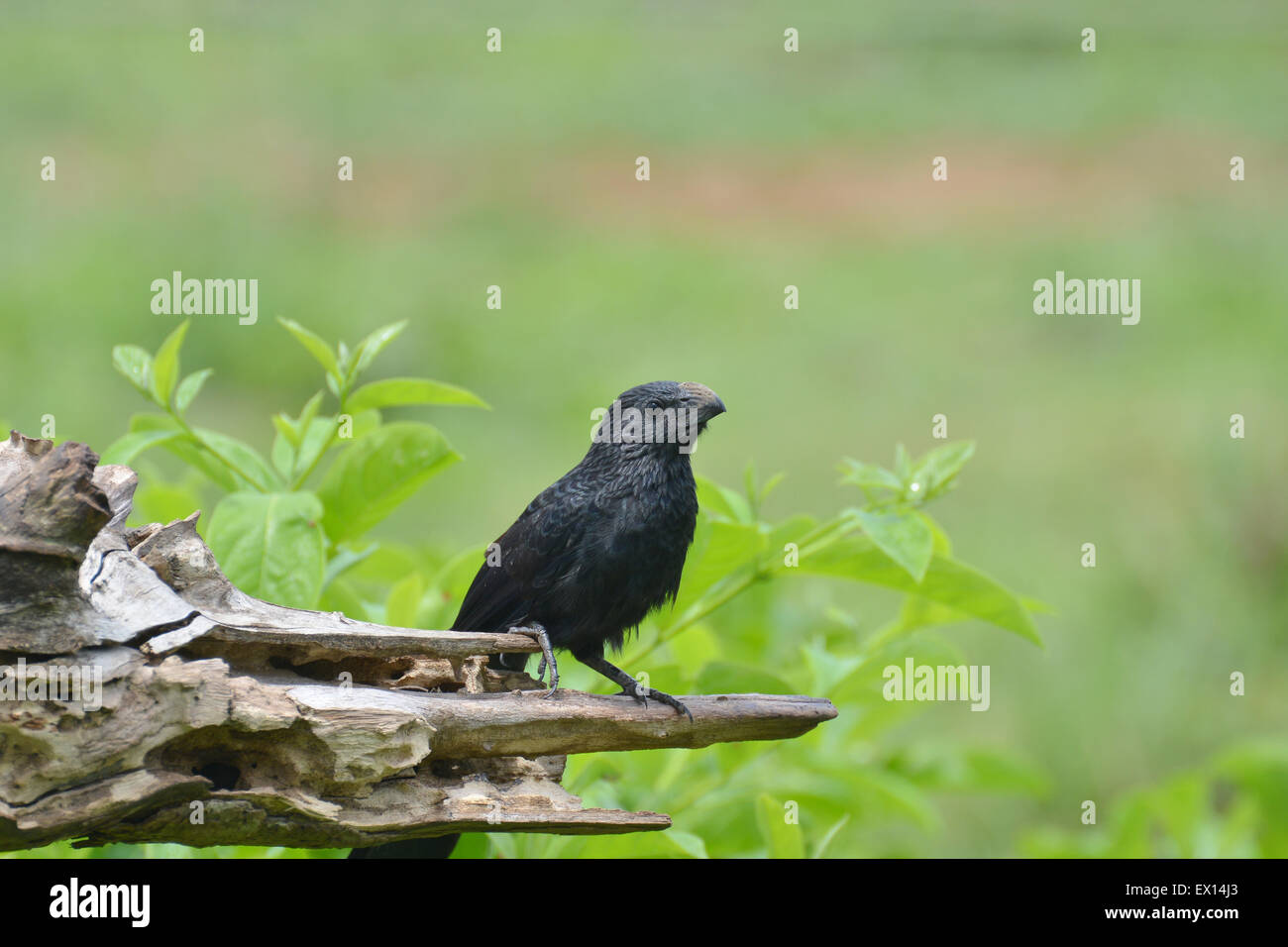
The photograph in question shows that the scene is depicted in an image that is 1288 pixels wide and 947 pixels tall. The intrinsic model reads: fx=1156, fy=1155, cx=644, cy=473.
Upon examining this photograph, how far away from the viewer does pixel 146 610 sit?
64.9 inches

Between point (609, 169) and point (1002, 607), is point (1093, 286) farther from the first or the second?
point (1002, 607)

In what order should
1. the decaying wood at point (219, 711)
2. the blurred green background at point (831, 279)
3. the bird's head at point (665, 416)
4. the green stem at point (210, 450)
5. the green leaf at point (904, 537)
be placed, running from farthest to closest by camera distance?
the blurred green background at point (831, 279) < the bird's head at point (665, 416) < the green stem at point (210, 450) < the green leaf at point (904, 537) < the decaying wood at point (219, 711)

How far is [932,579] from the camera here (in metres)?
Answer: 2.31

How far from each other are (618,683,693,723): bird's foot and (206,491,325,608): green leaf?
62cm

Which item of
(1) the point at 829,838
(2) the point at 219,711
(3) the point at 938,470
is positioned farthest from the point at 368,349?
(1) the point at 829,838

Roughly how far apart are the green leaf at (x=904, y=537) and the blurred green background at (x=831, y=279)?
124 centimetres

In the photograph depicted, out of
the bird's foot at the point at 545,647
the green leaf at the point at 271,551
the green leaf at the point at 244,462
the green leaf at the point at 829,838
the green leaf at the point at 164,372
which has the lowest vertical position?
the green leaf at the point at 829,838

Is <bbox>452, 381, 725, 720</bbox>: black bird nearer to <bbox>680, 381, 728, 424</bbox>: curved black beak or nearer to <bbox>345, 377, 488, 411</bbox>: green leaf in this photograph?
<bbox>680, 381, 728, 424</bbox>: curved black beak

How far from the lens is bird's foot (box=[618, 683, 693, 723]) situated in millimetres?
2092

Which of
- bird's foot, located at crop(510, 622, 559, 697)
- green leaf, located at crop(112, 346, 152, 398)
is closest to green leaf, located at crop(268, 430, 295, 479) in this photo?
green leaf, located at crop(112, 346, 152, 398)

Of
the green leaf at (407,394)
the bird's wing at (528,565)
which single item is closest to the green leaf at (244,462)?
the green leaf at (407,394)

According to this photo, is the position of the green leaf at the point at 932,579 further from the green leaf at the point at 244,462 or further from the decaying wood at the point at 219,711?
the green leaf at the point at 244,462

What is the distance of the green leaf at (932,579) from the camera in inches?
89.7

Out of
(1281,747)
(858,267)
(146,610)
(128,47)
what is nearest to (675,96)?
(858,267)
